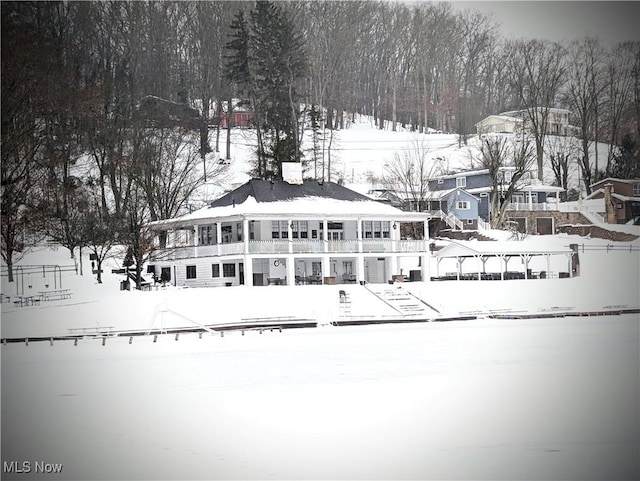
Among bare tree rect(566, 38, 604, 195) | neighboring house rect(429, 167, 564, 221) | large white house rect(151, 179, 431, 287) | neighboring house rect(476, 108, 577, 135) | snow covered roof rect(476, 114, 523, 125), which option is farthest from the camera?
snow covered roof rect(476, 114, 523, 125)

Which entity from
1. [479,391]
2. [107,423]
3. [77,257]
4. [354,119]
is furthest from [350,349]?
[354,119]

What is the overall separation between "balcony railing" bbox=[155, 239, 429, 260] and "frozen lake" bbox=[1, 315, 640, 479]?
13794mm

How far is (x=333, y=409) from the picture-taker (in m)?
21.1

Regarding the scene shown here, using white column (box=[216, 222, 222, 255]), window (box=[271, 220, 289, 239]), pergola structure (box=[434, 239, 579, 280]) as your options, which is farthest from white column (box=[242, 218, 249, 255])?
pergola structure (box=[434, 239, 579, 280])

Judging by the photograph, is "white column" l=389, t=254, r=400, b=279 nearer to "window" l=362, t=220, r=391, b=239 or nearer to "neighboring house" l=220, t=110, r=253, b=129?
"window" l=362, t=220, r=391, b=239

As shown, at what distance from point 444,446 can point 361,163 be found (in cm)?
7310

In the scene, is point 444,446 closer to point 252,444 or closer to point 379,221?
point 252,444

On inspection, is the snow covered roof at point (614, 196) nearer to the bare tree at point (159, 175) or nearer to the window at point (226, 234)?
the bare tree at point (159, 175)

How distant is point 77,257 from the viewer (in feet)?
187

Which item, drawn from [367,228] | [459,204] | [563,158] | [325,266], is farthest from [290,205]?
[563,158]

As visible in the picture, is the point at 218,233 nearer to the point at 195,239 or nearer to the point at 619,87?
the point at 195,239

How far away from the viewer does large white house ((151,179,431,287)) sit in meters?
48.8

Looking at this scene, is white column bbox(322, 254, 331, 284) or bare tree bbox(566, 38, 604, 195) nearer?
white column bbox(322, 254, 331, 284)

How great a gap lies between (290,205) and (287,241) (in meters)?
2.99
